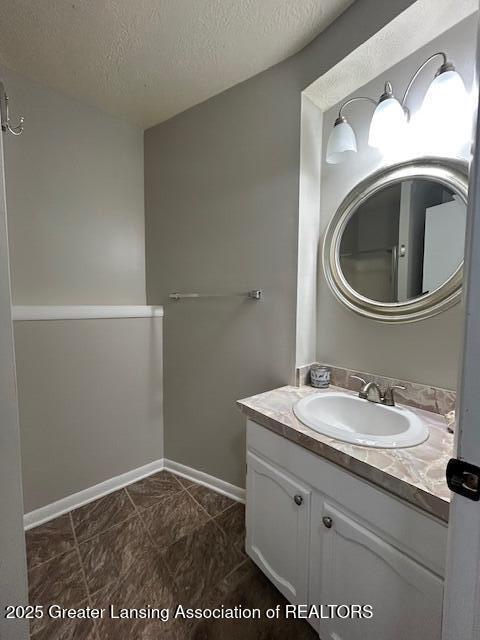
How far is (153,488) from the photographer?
1.81m

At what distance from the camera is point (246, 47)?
1.27m

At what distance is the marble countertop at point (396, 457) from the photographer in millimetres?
650

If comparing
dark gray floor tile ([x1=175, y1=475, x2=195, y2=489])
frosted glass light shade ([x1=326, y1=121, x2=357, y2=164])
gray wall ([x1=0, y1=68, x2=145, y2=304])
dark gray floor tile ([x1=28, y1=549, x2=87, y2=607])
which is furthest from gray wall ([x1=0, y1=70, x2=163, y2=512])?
frosted glass light shade ([x1=326, y1=121, x2=357, y2=164])

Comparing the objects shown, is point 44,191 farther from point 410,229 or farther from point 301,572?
A: point 301,572

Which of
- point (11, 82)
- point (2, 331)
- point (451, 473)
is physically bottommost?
point (451, 473)

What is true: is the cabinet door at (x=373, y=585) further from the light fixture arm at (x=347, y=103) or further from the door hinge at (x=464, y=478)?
the light fixture arm at (x=347, y=103)

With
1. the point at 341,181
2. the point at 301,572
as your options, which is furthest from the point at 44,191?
the point at 301,572

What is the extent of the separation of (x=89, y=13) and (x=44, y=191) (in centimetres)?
83

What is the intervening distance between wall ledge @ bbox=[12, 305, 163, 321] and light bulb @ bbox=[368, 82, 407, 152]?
1.56m

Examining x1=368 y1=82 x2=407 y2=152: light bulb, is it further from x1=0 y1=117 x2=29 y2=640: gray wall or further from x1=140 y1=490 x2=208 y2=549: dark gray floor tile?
x1=140 y1=490 x2=208 y2=549: dark gray floor tile

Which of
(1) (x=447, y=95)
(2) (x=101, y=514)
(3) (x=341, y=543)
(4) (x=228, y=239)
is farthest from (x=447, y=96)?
(2) (x=101, y=514)

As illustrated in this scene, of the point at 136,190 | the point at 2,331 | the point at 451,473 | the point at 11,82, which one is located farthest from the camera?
the point at 136,190

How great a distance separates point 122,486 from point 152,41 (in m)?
2.47

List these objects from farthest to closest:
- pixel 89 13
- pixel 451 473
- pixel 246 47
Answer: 1. pixel 246 47
2. pixel 89 13
3. pixel 451 473
